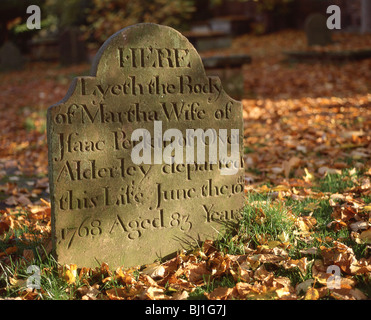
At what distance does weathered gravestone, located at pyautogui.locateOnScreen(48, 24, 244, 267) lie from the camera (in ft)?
10.7

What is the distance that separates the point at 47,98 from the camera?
1266 centimetres

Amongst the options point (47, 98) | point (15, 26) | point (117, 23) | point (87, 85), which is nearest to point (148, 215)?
point (87, 85)

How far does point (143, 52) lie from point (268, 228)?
5.05ft

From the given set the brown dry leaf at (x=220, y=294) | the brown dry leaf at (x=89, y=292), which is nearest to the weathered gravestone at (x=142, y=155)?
the brown dry leaf at (x=89, y=292)

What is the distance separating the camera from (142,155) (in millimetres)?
3471

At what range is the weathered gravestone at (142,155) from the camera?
327cm

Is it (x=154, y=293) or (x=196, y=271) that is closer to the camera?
(x=154, y=293)

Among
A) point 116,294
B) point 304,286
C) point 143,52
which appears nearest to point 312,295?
point 304,286

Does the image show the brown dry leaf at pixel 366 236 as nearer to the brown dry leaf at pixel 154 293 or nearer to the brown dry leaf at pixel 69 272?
the brown dry leaf at pixel 154 293

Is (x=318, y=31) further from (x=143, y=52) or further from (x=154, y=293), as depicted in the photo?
(x=154, y=293)

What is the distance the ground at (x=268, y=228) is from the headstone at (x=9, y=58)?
11.6 m

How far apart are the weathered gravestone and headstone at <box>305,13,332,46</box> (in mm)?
14098

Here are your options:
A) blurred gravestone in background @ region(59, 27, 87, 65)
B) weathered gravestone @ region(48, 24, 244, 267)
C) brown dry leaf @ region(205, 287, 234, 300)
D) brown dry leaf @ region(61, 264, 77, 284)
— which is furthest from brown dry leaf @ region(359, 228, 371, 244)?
blurred gravestone in background @ region(59, 27, 87, 65)

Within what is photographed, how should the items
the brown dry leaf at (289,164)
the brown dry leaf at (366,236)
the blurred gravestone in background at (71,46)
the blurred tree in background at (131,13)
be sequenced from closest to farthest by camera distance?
1. the brown dry leaf at (366,236)
2. the brown dry leaf at (289,164)
3. the blurred tree in background at (131,13)
4. the blurred gravestone in background at (71,46)
